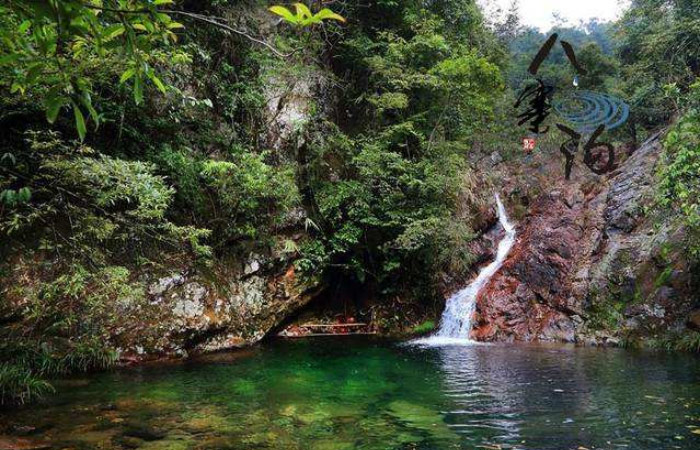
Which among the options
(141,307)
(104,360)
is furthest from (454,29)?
(104,360)

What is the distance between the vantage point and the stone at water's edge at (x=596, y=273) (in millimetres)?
11992

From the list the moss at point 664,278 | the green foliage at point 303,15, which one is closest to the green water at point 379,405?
the moss at point 664,278

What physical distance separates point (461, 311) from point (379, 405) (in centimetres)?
818

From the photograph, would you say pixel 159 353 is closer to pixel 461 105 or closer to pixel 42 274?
pixel 42 274

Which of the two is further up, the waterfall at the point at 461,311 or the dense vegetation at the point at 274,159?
the dense vegetation at the point at 274,159

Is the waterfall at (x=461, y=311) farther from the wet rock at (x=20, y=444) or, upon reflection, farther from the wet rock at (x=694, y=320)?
the wet rock at (x=20, y=444)

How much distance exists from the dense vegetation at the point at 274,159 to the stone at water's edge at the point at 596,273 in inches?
71.8

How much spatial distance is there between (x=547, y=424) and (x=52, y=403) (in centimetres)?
636

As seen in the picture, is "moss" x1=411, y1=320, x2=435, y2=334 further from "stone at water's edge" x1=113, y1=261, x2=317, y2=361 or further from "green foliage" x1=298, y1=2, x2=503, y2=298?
"stone at water's edge" x1=113, y1=261, x2=317, y2=361

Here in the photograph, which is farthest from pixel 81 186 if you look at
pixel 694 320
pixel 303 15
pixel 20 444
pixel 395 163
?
pixel 694 320

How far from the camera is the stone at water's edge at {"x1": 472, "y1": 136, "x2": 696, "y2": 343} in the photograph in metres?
12.0

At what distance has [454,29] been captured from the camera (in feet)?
57.8

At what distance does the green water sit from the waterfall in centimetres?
344

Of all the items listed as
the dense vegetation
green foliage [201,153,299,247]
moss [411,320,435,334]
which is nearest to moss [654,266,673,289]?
the dense vegetation
